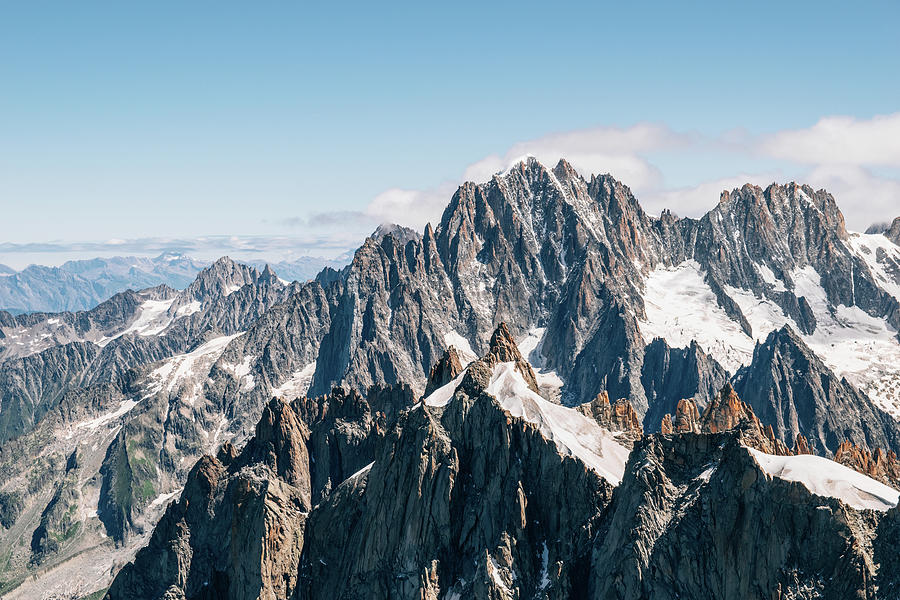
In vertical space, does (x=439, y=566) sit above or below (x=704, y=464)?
below

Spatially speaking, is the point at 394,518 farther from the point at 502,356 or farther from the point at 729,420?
the point at 729,420

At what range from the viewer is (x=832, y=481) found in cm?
7631

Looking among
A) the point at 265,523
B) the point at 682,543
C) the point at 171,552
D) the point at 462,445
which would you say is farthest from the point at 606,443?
the point at 171,552

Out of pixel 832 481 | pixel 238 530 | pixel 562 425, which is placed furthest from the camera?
pixel 238 530

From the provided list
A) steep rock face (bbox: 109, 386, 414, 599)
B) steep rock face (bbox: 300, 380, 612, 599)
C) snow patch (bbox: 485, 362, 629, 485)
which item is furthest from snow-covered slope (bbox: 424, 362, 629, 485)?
steep rock face (bbox: 109, 386, 414, 599)

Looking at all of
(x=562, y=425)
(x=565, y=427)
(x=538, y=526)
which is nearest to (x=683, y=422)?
(x=565, y=427)

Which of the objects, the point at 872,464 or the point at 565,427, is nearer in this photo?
the point at 565,427

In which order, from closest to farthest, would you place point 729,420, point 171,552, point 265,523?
point 265,523 < point 729,420 < point 171,552

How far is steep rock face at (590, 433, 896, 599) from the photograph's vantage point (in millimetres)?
71562

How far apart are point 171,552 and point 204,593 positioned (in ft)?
156

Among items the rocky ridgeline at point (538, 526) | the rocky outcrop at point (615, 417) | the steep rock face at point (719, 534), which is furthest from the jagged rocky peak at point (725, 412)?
the steep rock face at point (719, 534)

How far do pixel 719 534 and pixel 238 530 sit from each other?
78.4 metres

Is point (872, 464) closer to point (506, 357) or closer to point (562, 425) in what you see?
point (562, 425)

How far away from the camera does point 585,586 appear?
90.2 metres
